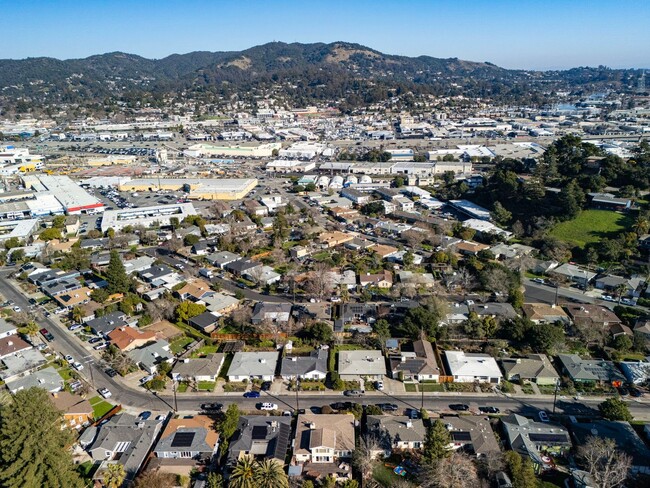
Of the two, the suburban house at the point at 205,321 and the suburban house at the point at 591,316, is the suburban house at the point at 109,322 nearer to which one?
the suburban house at the point at 205,321

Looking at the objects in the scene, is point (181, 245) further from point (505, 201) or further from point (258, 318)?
point (505, 201)

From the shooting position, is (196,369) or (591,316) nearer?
(196,369)

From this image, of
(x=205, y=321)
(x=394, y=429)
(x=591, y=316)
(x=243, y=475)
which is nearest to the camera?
(x=243, y=475)

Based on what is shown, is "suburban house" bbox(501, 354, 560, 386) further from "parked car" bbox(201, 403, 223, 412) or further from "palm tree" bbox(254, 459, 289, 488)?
"parked car" bbox(201, 403, 223, 412)

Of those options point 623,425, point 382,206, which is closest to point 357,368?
point 623,425

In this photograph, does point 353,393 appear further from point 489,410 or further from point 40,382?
point 40,382

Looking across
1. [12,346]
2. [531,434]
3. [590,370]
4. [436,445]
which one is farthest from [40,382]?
[590,370]
